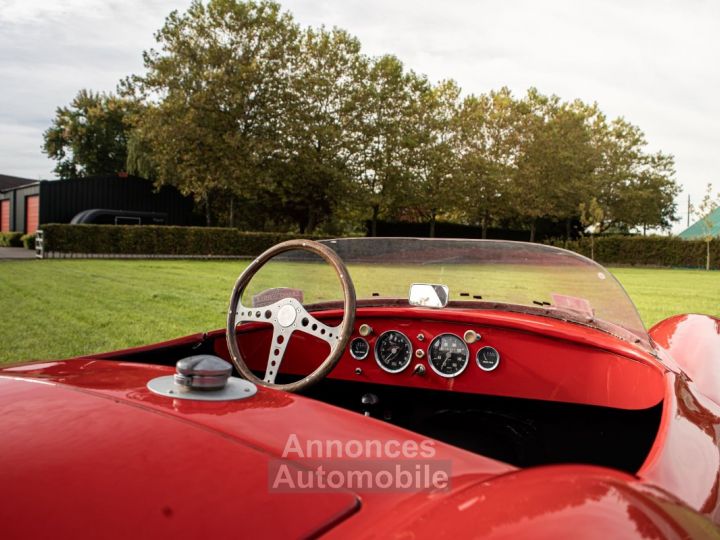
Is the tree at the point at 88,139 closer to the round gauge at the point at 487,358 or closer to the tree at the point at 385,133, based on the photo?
the tree at the point at 385,133

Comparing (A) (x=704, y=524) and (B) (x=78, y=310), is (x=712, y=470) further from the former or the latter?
(B) (x=78, y=310)

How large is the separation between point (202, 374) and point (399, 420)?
133 cm

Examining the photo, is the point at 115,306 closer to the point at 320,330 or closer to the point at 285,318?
the point at 285,318

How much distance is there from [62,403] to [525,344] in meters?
1.67

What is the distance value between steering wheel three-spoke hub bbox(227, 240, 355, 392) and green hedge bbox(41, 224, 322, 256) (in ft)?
75.7

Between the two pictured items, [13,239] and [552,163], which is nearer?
[13,239]

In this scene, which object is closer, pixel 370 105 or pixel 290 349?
pixel 290 349

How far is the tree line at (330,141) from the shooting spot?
28484 millimetres

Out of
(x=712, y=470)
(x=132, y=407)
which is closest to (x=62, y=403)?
(x=132, y=407)

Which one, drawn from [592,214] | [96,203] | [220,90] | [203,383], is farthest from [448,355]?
[592,214]

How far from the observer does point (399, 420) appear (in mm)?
2578

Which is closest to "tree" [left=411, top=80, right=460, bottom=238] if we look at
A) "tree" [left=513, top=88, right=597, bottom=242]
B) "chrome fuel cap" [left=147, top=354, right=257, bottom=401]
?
"tree" [left=513, top=88, right=597, bottom=242]

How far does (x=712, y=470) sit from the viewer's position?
4.41 ft

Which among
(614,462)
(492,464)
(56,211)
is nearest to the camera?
(492,464)
